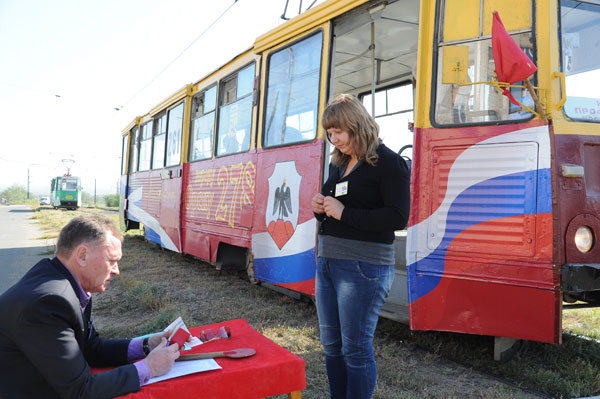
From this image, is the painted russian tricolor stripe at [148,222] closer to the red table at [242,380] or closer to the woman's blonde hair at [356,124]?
the woman's blonde hair at [356,124]

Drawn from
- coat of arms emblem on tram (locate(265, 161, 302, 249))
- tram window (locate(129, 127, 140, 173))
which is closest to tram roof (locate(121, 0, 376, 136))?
coat of arms emblem on tram (locate(265, 161, 302, 249))

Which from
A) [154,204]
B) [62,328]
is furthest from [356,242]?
[154,204]

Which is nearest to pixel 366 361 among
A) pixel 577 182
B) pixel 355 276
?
pixel 355 276

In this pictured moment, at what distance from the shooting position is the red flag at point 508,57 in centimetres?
250

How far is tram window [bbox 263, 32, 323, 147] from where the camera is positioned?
14.7 feet

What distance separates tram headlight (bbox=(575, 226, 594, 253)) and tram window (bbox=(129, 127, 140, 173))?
31.3 feet

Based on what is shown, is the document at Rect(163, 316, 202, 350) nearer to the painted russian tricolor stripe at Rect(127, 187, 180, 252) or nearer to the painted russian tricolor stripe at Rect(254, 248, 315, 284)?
the painted russian tricolor stripe at Rect(254, 248, 315, 284)

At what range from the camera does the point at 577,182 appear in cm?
303

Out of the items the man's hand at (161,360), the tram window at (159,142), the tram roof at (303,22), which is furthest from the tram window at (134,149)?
the man's hand at (161,360)

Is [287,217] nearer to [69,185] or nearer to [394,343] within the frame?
[394,343]

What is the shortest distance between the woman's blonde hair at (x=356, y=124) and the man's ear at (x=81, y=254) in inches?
49.4

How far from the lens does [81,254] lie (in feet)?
5.89

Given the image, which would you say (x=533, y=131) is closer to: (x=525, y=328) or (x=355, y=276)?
(x=525, y=328)

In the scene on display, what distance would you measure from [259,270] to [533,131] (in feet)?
9.76
